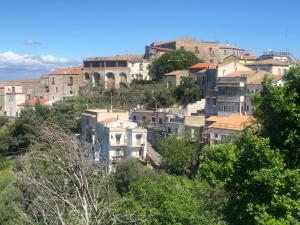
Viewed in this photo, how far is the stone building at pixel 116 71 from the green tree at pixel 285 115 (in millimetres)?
61655

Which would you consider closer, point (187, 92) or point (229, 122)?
point (229, 122)

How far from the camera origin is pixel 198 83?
59.3 meters

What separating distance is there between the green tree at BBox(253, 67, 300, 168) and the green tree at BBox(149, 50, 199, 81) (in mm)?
53593

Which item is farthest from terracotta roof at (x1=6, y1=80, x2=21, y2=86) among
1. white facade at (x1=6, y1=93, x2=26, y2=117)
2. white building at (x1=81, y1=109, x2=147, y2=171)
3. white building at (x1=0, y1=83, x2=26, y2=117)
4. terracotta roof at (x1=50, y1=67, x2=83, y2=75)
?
white building at (x1=81, y1=109, x2=147, y2=171)

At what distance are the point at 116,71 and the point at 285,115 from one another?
64501mm

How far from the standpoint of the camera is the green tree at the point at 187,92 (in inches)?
2217

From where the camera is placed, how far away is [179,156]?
127 ft

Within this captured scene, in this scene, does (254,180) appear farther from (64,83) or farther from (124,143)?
(64,83)

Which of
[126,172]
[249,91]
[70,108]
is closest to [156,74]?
[70,108]

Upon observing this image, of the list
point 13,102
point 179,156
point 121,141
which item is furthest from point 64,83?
point 179,156

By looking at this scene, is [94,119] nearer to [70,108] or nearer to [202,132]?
[70,108]

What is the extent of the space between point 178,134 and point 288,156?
29.7m

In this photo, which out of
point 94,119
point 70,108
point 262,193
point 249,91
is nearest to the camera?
point 262,193

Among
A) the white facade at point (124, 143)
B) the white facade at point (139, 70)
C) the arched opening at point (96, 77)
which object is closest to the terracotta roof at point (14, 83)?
the arched opening at point (96, 77)
